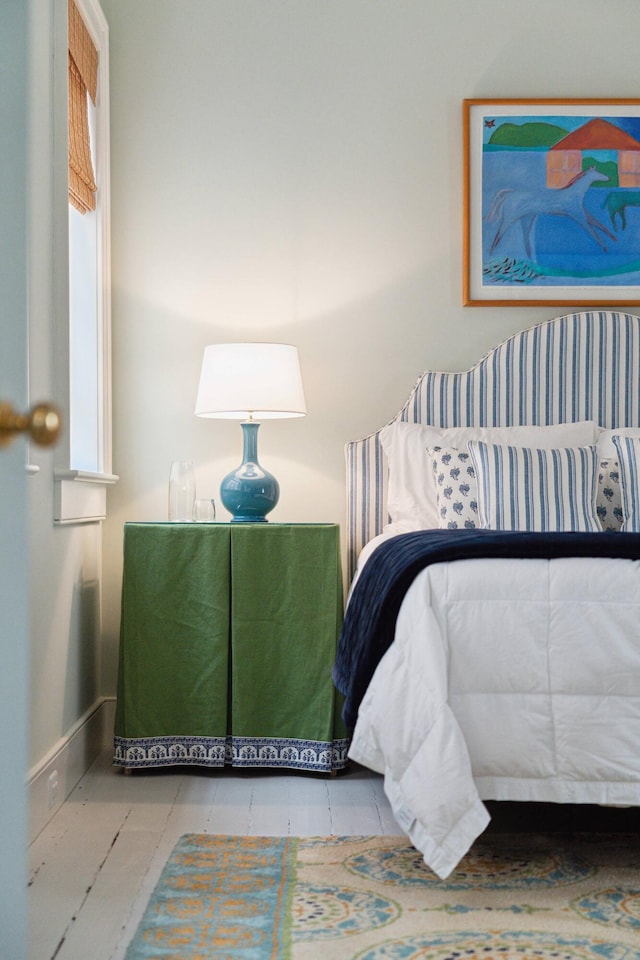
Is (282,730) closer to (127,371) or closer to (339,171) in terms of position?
(127,371)

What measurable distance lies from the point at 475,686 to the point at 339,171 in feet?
7.01

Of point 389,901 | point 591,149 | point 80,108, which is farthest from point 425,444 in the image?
point 389,901

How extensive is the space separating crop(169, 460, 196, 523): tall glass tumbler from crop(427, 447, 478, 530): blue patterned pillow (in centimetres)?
80

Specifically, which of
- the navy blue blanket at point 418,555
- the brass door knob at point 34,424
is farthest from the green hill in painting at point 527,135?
the brass door knob at point 34,424

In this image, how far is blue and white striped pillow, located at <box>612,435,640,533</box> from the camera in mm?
2980

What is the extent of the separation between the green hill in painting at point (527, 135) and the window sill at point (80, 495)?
5.88 feet

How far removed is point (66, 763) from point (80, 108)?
6.46 ft

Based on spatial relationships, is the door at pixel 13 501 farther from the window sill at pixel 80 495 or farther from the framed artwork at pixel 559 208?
the framed artwork at pixel 559 208

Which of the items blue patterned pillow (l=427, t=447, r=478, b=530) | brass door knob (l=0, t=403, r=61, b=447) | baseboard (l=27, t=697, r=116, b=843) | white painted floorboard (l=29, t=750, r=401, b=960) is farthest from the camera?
blue patterned pillow (l=427, t=447, r=478, b=530)

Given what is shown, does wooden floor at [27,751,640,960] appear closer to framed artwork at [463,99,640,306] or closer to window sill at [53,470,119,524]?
window sill at [53,470,119,524]

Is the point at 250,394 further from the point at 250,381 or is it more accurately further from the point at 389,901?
the point at 389,901

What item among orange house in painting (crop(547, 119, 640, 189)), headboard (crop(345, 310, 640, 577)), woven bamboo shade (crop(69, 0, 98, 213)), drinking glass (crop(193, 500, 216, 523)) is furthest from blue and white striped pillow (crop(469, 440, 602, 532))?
woven bamboo shade (crop(69, 0, 98, 213))

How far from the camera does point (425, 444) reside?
10.9 feet

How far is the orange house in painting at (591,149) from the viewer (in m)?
3.54
